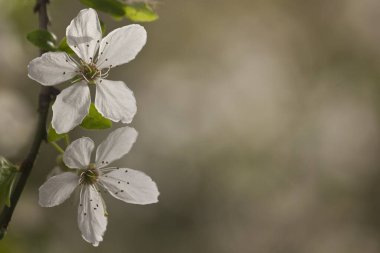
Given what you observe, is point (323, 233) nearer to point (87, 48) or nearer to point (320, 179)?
point (320, 179)

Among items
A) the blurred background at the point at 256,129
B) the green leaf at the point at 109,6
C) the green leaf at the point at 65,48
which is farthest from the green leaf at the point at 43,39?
the blurred background at the point at 256,129

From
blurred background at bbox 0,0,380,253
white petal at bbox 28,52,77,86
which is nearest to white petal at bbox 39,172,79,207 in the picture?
white petal at bbox 28,52,77,86

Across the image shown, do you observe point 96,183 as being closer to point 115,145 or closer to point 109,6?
point 115,145

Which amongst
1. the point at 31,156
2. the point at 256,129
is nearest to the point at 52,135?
the point at 31,156

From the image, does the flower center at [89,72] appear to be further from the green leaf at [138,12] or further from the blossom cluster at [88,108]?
the green leaf at [138,12]

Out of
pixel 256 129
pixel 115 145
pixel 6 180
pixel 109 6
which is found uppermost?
pixel 256 129

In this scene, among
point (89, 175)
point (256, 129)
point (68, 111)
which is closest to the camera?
point (68, 111)

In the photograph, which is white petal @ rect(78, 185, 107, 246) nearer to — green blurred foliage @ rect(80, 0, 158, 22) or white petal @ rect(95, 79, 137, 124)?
white petal @ rect(95, 79, 137, 124)
